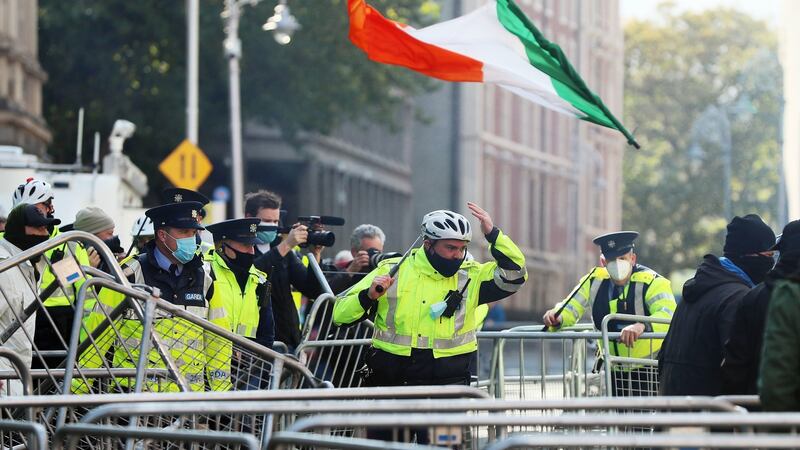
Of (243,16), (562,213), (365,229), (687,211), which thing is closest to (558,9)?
(562,213)

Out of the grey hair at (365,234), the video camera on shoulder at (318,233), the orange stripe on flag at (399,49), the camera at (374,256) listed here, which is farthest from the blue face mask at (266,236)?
the grey hair at (365,234)

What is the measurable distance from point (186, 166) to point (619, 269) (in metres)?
15.9

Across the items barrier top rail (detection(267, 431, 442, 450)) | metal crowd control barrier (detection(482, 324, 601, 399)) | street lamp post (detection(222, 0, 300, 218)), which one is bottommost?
metal crowd control barrier (detection(482, 324, 601, 399))

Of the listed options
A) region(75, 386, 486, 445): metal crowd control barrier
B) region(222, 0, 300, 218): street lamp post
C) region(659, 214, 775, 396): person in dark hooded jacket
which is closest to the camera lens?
region(75, 386, 486, 445): metal crowd control barrier

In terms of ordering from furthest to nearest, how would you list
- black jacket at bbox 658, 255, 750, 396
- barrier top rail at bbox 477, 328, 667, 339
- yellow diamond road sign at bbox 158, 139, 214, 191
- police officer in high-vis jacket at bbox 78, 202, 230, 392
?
1. yellow diamond road sign at bbox 158, 139, 214, 191
2. barrier top rail at bbox 477, 328, 667, 339
3. police officer in high-vis jacket at bbox 78, 202, 230, 392
4. black jacket at bbox 658, 255, 750, 396

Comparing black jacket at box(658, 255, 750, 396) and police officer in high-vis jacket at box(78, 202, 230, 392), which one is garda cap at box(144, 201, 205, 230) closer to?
police officer in high-vis jacket at box(78, 202, 230, 392)

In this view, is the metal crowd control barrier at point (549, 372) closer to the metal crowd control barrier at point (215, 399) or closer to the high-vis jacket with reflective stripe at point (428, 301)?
the high-vis jacket with reflective stripe at point (428, 301)

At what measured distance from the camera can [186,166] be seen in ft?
89.6

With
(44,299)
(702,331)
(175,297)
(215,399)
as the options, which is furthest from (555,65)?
(215,399)

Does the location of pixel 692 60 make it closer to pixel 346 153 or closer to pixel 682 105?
pixel 682 105

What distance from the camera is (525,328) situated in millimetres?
12617

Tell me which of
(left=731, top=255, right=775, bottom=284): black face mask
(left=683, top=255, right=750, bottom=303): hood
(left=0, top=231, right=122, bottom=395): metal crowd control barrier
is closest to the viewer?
(left=0, top=231, right=122, bottom=395): metal crowd control barrier

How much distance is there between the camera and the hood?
8.80 metres

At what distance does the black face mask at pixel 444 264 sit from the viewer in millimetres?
9953
